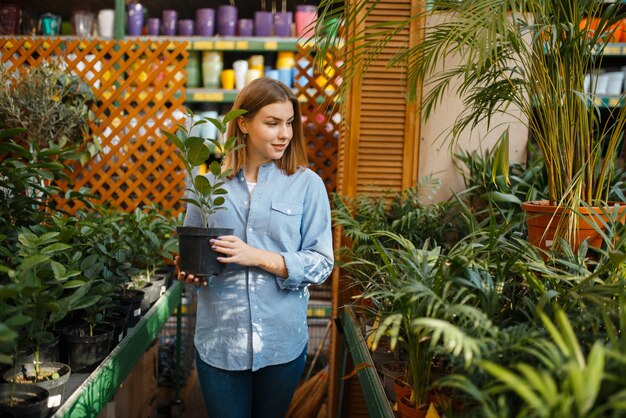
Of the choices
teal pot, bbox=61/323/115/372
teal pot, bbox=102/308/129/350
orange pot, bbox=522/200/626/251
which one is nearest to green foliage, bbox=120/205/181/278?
teal pot, bbox=102/308/129/350

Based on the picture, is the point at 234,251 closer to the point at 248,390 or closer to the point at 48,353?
the point at 248,390

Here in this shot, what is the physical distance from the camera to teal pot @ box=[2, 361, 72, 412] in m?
1.25

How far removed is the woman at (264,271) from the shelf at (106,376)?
0.91ft

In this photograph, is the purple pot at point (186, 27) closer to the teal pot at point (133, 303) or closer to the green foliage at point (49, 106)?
the green foliage at point (49, 106)

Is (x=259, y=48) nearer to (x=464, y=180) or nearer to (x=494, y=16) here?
(x=464, y=180)

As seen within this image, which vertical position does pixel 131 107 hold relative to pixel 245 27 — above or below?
below

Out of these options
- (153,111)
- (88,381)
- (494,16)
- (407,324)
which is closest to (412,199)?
(494,16)

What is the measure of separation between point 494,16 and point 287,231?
84 centimetres

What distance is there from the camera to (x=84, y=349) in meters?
1.56

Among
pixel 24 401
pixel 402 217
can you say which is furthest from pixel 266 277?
pixel 402 217

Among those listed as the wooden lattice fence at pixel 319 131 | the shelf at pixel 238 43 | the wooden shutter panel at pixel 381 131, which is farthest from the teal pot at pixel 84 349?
the shelf at pixel 238 43

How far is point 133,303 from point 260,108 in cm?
95

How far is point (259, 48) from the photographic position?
13.6 ft

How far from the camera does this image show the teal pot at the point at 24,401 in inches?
45.4
